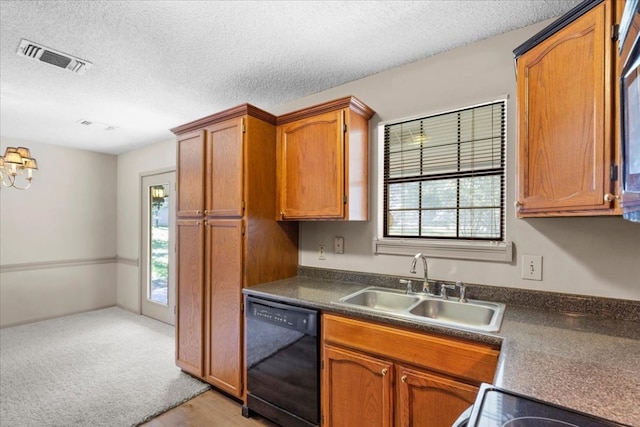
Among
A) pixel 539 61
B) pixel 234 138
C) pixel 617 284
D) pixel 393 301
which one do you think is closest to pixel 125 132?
pixel 234 138

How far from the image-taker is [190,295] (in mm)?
2627

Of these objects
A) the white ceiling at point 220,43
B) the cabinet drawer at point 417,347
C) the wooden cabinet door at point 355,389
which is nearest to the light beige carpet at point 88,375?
the wooden cabinet door at point 355,389

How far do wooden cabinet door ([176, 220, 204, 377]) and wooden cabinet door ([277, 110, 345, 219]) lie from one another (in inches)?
30.7

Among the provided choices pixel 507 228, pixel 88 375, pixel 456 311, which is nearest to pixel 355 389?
pixel 456 311

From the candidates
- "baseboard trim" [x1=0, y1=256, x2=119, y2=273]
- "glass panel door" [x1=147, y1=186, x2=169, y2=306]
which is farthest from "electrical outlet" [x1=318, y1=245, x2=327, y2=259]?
"baseboard trim" [x1=0, y1=256, x2=119, y2=273]

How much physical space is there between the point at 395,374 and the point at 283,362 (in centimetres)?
77

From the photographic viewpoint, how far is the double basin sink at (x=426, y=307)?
5.42 ft

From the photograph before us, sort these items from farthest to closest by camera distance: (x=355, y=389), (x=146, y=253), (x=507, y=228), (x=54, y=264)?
(x=146, y=253) < (x=54, y=264) < (x=507, y=228) < (x=355, y=389)

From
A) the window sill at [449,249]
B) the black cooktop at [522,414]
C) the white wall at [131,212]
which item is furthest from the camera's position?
the white wall at [131,212]

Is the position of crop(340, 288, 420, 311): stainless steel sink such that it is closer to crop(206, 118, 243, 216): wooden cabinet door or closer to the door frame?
crop(206, 118, 243, 216): wooden cabinet door

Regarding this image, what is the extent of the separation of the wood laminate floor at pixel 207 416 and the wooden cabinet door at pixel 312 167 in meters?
1.47

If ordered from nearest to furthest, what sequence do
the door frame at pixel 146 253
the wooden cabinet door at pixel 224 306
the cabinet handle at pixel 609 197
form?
the cabinet handle at pixel 609 197 < the wooden cabinet door at pixel 224 306 < the door frame at pixel 146 253

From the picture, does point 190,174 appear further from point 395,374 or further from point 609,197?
point 609,197

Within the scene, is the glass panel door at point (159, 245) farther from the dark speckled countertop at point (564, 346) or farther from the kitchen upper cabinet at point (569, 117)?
the kitchen upper cabinet at point (569, 117)
